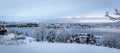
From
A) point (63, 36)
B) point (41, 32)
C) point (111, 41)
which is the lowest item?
point (63, 36)

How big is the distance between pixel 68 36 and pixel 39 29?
6.43 m

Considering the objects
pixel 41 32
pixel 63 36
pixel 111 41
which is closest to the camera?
pixel 111 41

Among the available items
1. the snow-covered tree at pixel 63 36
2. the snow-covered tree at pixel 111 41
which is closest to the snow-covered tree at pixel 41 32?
the snow-covered tree at pixel 63 36

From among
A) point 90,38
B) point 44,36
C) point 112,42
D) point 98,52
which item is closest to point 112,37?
point 112,42

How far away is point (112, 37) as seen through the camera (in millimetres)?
34594

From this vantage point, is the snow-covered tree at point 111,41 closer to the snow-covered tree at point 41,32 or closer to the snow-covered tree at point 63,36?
the snow-covered tree at point 63,36

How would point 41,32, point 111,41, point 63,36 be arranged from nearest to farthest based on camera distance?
point 111,41 → point 41,32 → point 63,36

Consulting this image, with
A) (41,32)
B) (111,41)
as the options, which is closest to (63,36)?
(41,32)

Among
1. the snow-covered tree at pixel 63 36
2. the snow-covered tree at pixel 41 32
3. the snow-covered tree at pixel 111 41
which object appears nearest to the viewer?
the snow-covered tree at pixel 111 41

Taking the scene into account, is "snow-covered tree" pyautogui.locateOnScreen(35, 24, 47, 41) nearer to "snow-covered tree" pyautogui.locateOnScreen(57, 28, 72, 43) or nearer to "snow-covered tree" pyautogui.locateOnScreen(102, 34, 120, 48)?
"snow-covered tree" pyautogui.locateOnScreen(57, 28, 72, 43)

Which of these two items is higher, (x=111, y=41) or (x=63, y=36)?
(x=111, y=41)

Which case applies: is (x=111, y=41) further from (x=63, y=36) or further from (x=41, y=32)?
(x=41, y=32)

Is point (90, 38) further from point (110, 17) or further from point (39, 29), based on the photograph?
point (110, 17)

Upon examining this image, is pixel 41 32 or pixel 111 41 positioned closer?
pixel 111 41
